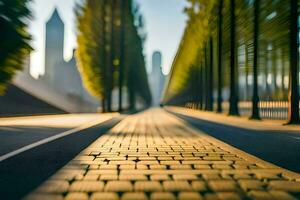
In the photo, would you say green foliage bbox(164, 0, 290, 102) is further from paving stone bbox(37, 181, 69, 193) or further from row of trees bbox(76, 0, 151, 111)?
paving stone bbox(37, 181, 69, 193)

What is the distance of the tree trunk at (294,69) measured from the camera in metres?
18.5

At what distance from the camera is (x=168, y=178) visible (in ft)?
19.2

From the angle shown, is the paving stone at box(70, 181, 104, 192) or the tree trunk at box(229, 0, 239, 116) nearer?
the paving stone at box(70, 181, 104, 192)

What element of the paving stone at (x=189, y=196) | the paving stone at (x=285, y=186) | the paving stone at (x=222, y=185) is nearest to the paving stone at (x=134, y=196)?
the paving stone at (x=189, y=196)

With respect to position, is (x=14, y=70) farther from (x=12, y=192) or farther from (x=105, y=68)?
(x=105, y=68)

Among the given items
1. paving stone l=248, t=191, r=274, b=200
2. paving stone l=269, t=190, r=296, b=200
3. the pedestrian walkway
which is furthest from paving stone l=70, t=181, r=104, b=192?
paving stone l=269, t=190, r=296, b=200

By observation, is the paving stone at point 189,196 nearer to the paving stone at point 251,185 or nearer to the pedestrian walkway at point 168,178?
the pedestrian walkway at point 168,178

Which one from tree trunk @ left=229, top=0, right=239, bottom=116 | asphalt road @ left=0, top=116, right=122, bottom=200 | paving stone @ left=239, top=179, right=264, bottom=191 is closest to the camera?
paving stone @ left=239, top=179, right=264, bottom=191

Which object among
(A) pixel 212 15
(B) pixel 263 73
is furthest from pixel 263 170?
(B) pixel 263 73

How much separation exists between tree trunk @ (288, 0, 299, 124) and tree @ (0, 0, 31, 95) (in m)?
10.6

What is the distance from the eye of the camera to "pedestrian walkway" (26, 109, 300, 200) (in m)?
4.82

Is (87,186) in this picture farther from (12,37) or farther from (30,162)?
(12,37)

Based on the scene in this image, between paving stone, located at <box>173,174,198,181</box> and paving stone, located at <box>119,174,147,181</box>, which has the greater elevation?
paving stone, located at <box>173,174,198,181</box>

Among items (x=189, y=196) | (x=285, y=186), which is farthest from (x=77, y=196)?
(x=285, y=186)
